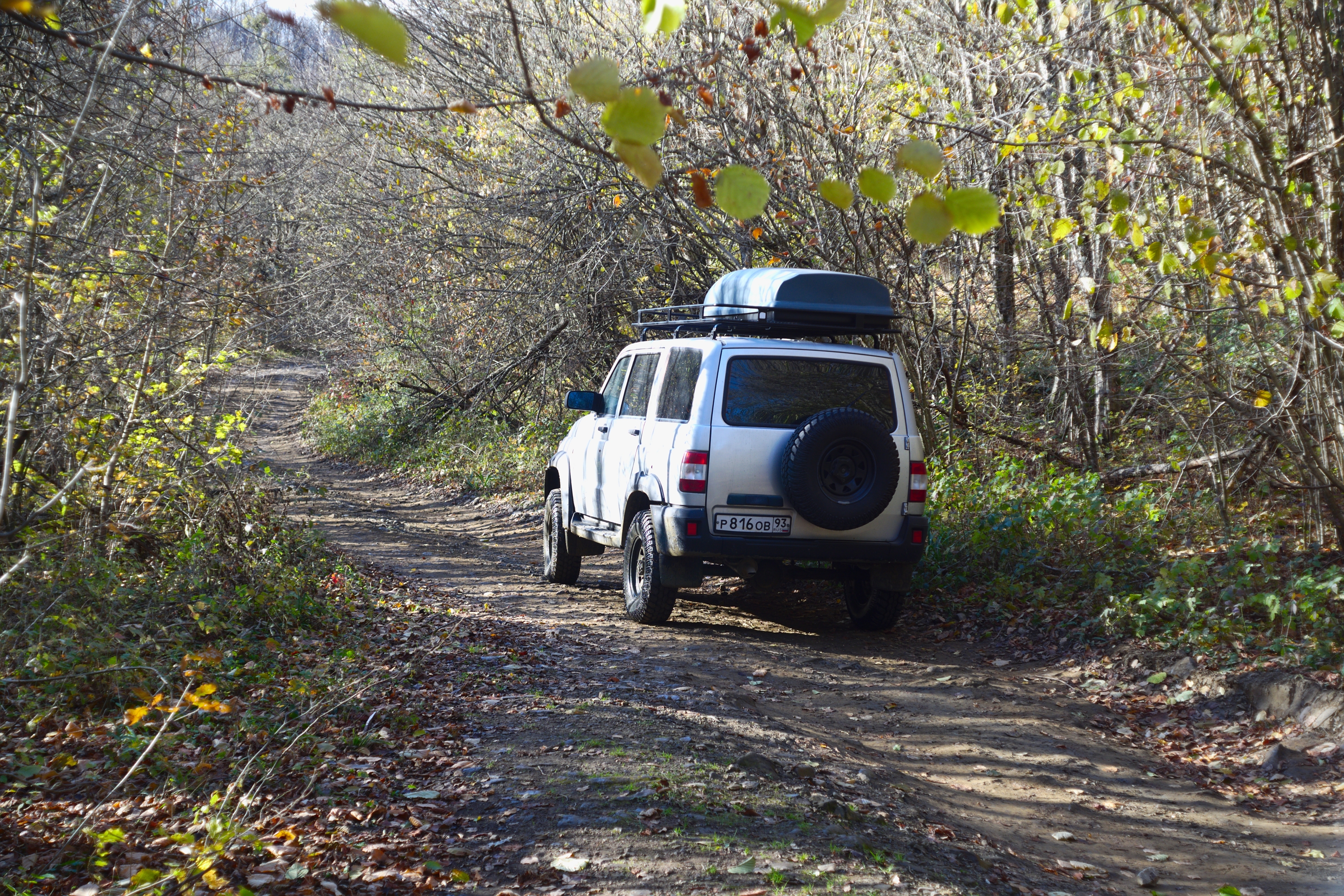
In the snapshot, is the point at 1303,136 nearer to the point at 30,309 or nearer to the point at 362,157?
the point at 30,309

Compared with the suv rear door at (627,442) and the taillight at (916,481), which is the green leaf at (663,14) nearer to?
the taillight at (916,481)

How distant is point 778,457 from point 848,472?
0.48 metres

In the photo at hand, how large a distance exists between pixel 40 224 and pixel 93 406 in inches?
49.4

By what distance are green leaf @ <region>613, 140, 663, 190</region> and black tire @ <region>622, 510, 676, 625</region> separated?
558cm

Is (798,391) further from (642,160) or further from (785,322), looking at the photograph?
(642,160)

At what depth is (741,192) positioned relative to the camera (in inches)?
69.9

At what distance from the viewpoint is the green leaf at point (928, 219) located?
5.74 ft

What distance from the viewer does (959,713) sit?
6.00 meters

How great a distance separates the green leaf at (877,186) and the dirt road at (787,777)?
2455 mm

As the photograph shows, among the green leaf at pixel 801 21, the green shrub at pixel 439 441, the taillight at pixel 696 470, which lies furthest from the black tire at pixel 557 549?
the green leaf at pixel 801 21

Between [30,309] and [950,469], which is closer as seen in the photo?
[30,309]

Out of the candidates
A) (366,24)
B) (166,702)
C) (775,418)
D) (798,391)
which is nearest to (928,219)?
(366,24)

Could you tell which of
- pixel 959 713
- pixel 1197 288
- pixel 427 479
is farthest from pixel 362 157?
pixel 959 713

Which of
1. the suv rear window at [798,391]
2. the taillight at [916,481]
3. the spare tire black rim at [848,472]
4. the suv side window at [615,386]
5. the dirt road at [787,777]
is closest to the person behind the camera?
the dirt road at [787,777]
